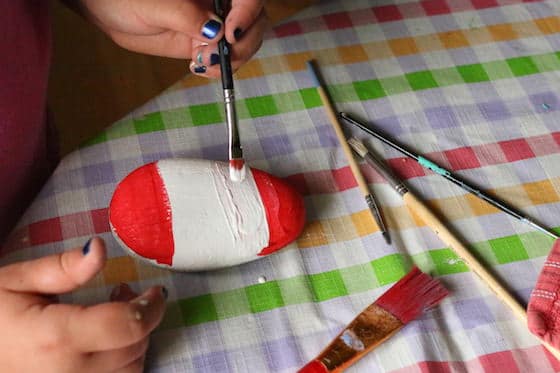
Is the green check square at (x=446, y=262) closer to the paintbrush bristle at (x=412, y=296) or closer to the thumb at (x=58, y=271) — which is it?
the paintbrush bristle at (x=412, y=296)

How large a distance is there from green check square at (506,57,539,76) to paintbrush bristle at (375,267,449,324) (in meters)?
0.31

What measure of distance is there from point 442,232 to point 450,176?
73 millimetres

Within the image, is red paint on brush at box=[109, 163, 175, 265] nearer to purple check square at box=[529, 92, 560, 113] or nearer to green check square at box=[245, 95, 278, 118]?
green check square at box=[245, 95, 278, 118]

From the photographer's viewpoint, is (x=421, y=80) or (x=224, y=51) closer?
(x=224, y=51)

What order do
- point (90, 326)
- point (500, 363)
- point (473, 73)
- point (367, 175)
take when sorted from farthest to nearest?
point (473, 73) < point (367, 175) < point (500, 363) < point (90, 326)

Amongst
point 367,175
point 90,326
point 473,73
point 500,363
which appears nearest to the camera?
point 90,326

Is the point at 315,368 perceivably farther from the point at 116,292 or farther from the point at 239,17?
the point at 239,17

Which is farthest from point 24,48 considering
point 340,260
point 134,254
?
point 340,260

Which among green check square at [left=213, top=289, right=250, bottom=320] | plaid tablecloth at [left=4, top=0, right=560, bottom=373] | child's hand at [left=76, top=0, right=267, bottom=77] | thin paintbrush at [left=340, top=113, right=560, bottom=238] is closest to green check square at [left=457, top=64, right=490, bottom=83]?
plaid tablecloth at [left=4, top=0, right=560, bottom=373]

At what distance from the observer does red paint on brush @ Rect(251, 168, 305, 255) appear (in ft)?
1.91

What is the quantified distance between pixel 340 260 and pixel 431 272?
8cm

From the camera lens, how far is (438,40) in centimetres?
81

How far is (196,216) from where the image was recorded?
0.56m

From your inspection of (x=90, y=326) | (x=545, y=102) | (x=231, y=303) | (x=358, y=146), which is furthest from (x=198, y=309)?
(x=545, y=102)
